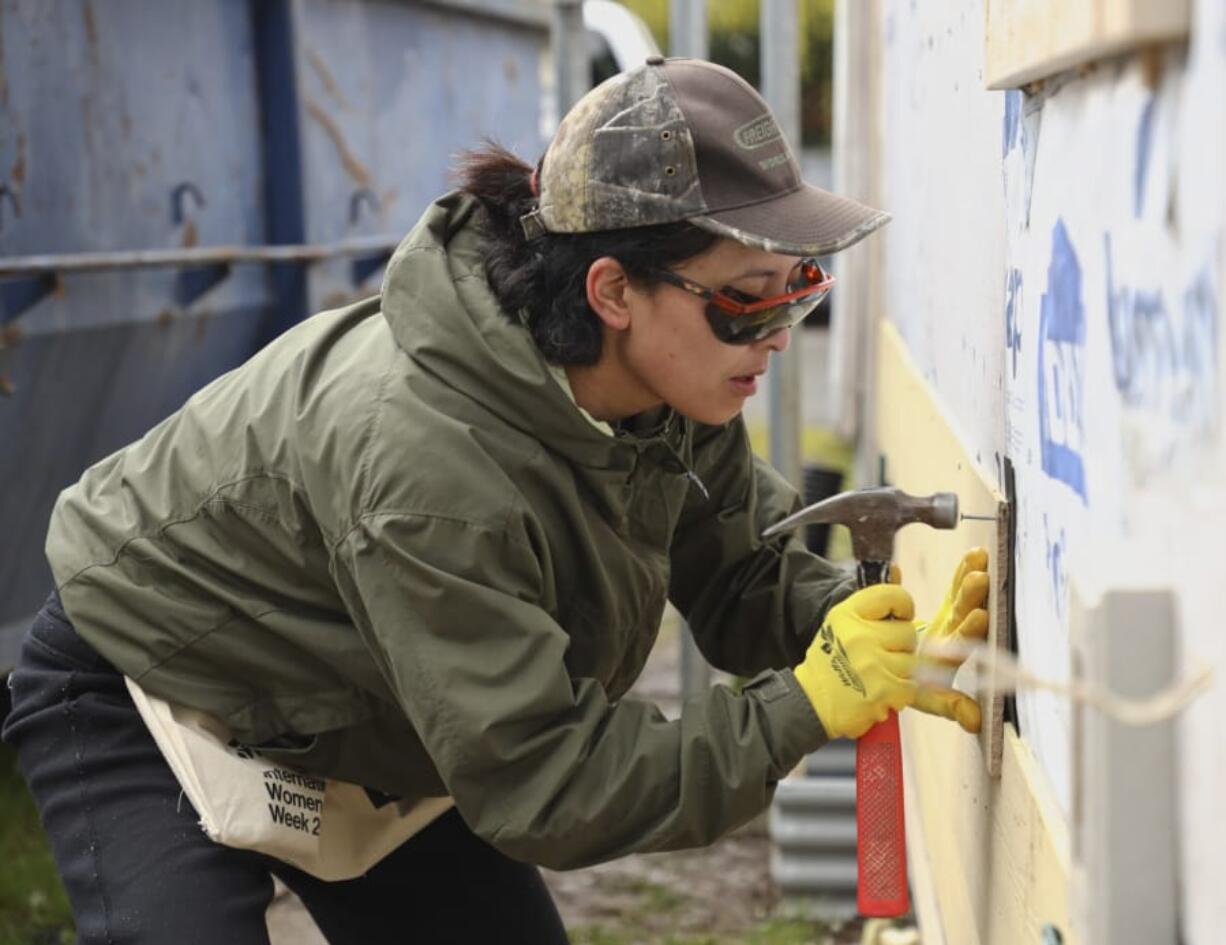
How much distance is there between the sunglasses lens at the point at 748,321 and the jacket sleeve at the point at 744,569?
0.49m

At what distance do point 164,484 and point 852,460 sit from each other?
8562 mm

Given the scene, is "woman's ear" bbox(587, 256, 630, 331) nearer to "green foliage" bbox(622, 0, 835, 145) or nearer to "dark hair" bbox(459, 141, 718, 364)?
"dark hair" bbox(459, 141, 718, 364)

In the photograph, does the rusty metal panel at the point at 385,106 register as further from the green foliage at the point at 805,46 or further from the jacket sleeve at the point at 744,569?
the green foliage at the point at 805,46

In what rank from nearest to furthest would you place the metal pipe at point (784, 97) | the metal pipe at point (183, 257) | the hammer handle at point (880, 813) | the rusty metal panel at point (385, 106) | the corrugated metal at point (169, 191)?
the hammer handle at point (880, 813), the metal pipe at point (183, 257), the corrugated metal at point (169, 191), the metal pipe at point (784, 97), the rusty metal panel at point (385, 106)

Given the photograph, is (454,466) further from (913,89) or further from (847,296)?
(847,296)

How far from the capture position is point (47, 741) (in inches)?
102

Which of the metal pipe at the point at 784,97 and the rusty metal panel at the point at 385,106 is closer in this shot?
the metal pipe at the point at 784,97

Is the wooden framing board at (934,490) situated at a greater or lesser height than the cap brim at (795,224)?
lesser

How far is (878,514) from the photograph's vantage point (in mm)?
2316

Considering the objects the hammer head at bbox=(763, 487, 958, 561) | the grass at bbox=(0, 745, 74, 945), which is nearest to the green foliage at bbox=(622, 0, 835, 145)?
the grass at bbox=(0, 745, 74, 945)

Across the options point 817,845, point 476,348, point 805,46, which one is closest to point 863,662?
point 476,348

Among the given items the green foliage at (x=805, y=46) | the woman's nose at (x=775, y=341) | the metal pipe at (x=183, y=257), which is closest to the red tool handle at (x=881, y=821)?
the woman's nose at (x=775, y=341)

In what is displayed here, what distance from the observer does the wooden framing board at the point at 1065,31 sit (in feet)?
4.19

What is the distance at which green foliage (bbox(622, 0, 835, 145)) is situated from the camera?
83.6ft
